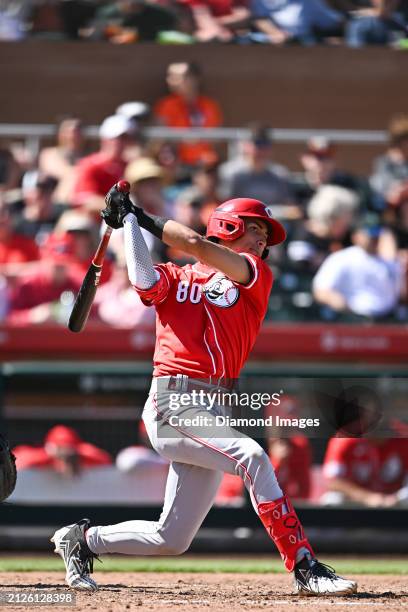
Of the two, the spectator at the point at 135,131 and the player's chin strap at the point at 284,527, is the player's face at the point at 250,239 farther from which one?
the spectator at the point at 135,131

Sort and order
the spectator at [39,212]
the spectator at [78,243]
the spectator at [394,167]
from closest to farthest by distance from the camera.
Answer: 1. the spectator at [78,243]
2. the spectator at [39,212]
3. the spectator at [394,167]

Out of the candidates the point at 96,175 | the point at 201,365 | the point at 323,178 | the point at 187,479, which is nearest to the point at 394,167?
the point at 323,178

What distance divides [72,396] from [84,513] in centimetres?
A: 79

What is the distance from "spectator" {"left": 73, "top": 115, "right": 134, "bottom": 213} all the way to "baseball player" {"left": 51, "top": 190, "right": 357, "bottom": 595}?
4.42 metres

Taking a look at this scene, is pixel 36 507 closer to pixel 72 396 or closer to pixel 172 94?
pixel 72 396

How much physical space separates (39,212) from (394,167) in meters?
3.12

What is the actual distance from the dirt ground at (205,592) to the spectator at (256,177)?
13.6ft

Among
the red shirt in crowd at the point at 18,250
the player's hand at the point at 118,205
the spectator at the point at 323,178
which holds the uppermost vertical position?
the player's hand at the point at 118,205

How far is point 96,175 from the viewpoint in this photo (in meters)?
9.39

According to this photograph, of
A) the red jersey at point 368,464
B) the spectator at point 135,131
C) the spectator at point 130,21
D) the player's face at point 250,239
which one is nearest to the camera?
the player's face at point 250,239

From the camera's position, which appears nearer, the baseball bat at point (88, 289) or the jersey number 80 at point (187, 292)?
the jersey number 80 at point (187, 292)

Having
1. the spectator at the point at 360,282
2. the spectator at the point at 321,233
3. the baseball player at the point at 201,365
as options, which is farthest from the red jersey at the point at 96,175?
the baseball player at the point at 201,365

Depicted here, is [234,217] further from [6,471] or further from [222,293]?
[6,471]

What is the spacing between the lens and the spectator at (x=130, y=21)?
36.9 ft
